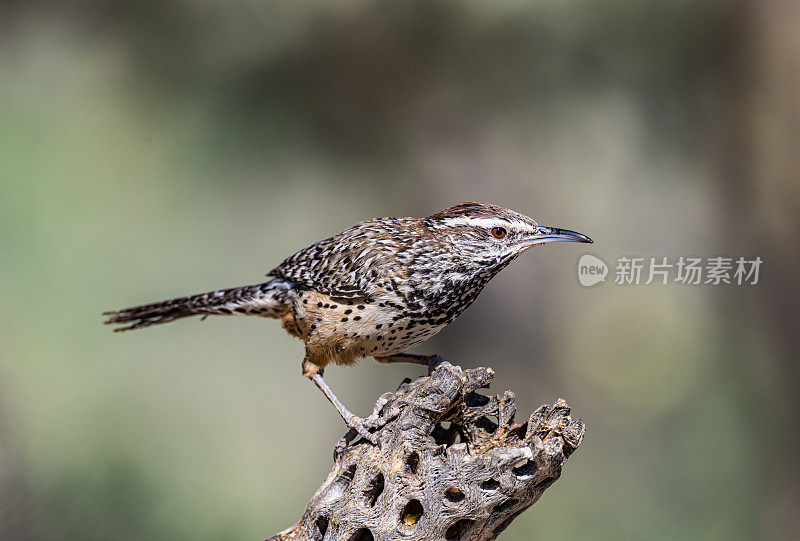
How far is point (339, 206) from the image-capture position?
4.16 metres

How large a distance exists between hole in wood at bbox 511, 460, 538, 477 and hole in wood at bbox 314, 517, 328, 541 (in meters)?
0.54

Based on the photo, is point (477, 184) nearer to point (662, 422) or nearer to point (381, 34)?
point (381, 34)

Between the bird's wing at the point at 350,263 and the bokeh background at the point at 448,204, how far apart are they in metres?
1.83

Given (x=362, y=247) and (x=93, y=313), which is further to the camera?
(x=93, y=313)

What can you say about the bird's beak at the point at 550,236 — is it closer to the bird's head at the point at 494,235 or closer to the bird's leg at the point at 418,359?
the bird's head at the point at 494,235

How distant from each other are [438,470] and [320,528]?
15.6 inches

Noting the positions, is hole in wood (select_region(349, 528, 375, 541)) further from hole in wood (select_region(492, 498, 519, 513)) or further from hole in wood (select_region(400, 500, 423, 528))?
hole in wood (select_region(492, 498, 519, 513))

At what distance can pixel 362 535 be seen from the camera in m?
1.87

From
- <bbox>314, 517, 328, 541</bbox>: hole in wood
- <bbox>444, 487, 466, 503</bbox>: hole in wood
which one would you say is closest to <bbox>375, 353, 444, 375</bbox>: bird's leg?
<bbox>444, 487, 466, 503</bbox>: hole in wood

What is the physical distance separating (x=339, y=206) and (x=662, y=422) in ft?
7.50

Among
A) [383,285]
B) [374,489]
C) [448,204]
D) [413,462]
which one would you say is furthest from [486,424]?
[448,204]

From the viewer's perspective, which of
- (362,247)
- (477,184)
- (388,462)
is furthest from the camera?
(477,184)

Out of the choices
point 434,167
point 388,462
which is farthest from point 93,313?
point 388,462

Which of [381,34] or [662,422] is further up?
[381,34]
